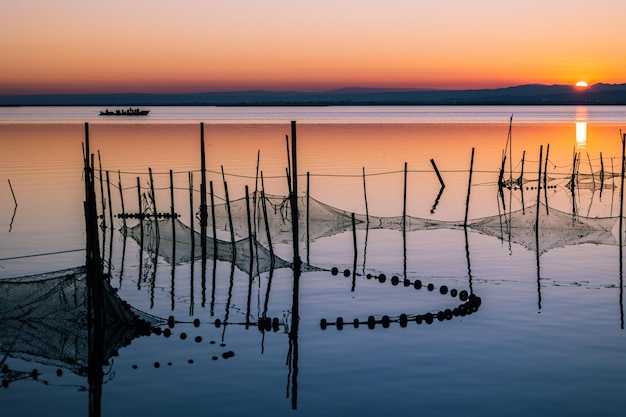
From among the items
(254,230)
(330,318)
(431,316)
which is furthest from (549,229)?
(330,318)

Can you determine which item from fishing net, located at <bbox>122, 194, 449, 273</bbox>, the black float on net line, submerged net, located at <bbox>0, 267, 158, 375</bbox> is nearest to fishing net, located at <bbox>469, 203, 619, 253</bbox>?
fishing net, located at <bbox>122, 194, 449, 273</bbox>

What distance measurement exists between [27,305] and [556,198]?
79.5 ft

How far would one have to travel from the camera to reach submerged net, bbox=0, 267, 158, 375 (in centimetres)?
1120

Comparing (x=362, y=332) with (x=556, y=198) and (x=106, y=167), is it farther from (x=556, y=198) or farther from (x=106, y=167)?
(x=106, y=167)

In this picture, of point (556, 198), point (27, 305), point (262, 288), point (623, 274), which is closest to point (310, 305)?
point (262, 288)

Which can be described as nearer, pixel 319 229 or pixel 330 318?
pixel 330 318

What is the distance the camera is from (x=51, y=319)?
11656 mm

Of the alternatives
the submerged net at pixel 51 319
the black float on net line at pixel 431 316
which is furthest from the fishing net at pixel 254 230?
the submerged net at pixel 51 319

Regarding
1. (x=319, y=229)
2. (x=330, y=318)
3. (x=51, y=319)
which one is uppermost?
(x=319, y=229)

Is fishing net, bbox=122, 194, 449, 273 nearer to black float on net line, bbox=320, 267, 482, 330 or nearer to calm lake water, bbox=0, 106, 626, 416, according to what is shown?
calm lake water, bbox=0, 106, 626, 416

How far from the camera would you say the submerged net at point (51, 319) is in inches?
441

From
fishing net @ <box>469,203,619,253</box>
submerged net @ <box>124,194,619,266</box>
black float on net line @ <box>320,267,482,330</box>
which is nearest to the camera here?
black float on net line @ <box>320,267,482,330</box>

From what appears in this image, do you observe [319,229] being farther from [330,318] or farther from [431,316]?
[431,316]

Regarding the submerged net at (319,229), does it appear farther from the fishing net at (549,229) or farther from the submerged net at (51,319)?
the submerged net at (51,319)
